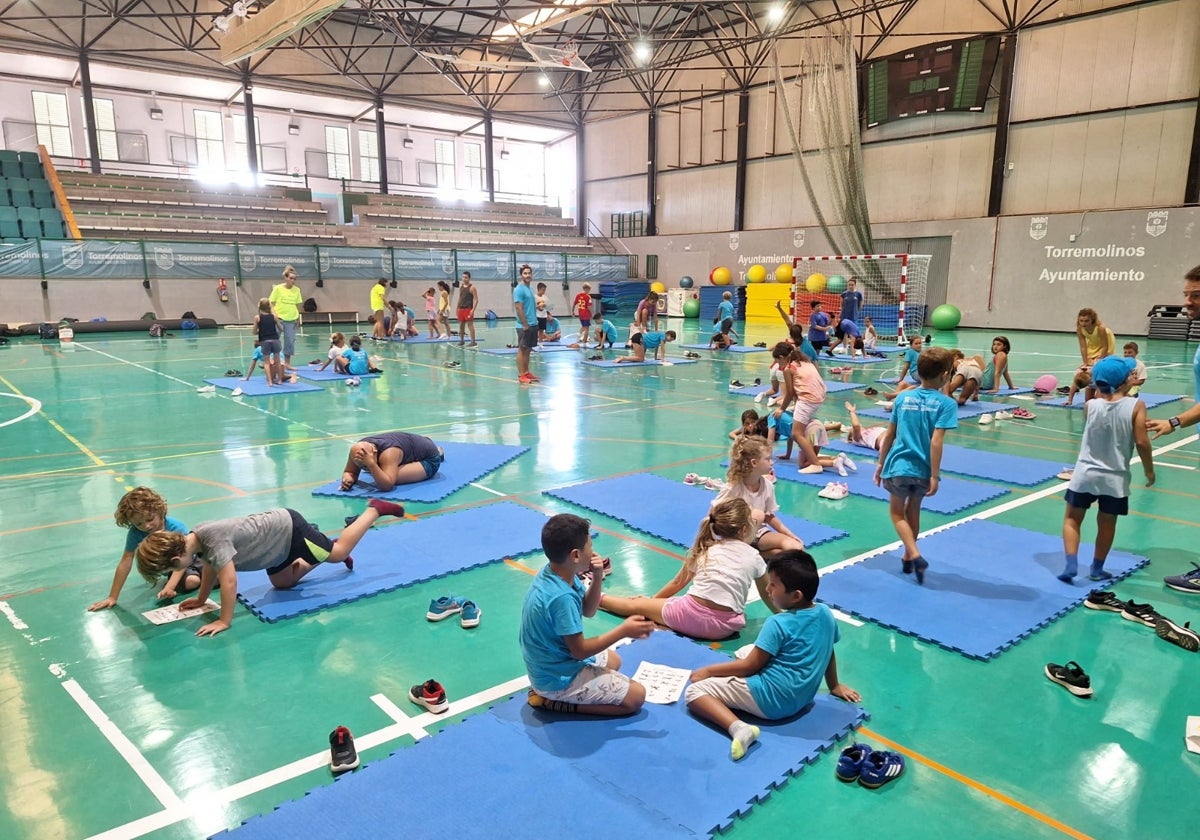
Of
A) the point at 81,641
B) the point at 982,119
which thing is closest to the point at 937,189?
the point at 982,119

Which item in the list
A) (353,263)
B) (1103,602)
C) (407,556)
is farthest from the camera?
(353,263)

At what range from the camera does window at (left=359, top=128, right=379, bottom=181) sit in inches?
→ 1742

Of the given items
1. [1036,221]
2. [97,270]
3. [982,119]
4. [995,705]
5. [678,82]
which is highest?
[678,82]

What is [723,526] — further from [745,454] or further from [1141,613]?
[1141,613]

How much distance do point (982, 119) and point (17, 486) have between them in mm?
29502

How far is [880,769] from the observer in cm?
327

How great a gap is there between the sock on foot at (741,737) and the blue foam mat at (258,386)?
11788mm

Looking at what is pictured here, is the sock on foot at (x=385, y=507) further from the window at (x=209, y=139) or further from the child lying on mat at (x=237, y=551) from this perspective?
the window at (x=209, y=139)

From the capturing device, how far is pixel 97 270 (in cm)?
2441

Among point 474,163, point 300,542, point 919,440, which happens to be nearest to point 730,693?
point 919,440

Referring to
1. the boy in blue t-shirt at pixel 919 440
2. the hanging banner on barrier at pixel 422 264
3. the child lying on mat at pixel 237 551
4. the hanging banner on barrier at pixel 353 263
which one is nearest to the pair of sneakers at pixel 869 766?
the boy in blue t-shirt at pixel 919 440

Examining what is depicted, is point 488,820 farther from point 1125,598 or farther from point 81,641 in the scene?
point 1125,598

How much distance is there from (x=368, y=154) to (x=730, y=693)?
4673 centimetres

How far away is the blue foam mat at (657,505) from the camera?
6438 mm
